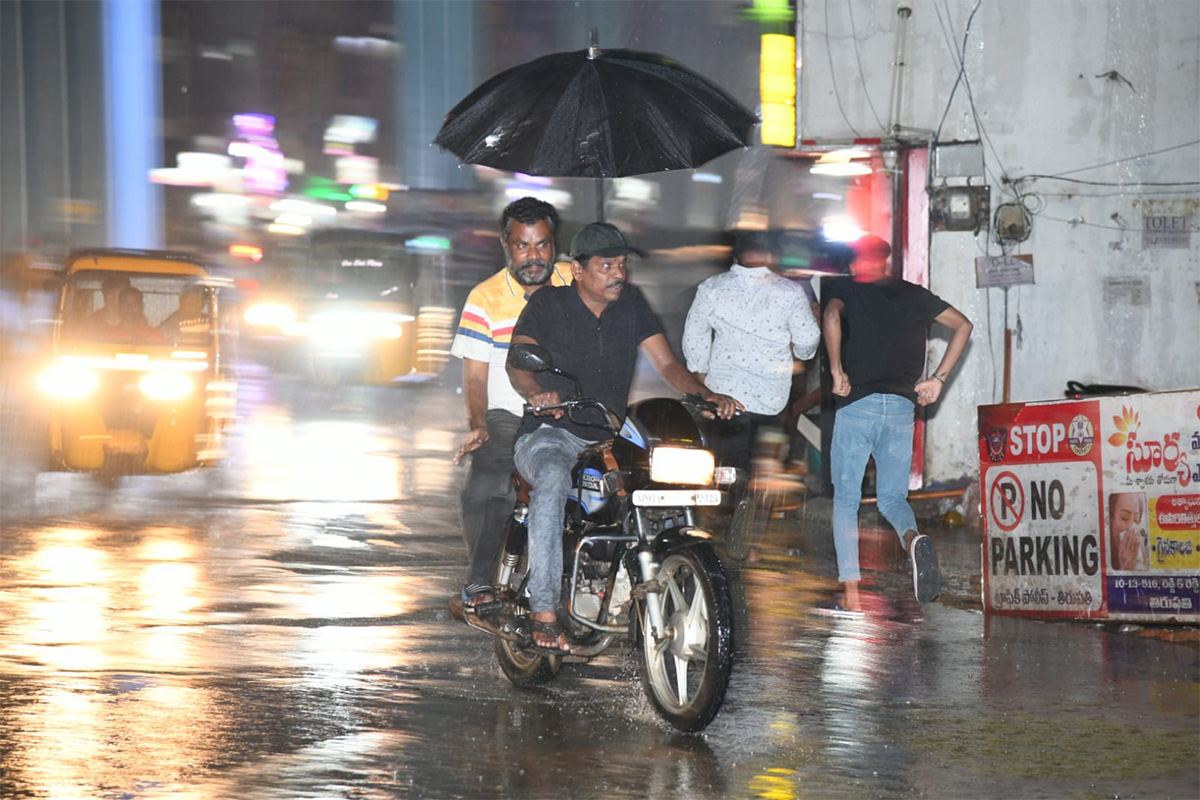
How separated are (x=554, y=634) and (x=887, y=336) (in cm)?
356

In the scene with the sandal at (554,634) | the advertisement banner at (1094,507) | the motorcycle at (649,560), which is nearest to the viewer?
the motorcycle at (649,560)

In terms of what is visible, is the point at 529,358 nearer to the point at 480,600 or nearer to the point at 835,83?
the point at 480,600

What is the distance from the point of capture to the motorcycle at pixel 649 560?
18.4 ft

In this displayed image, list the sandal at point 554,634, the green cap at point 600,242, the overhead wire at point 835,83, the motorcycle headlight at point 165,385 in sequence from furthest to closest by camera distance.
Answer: the motorcycle headlight at point 165,385 < the overhead wire at point 835,83 < the green cap at point 600,242 < the sandal at point 554,634

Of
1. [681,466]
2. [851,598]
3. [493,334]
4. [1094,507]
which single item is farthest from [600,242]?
[1094,507]

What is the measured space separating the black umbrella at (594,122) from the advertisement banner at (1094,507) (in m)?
2.48

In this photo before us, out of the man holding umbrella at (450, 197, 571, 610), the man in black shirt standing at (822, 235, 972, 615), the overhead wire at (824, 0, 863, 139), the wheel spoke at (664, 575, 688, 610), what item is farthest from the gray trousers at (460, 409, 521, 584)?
the overhead wire at (824, 0, 863, 139)

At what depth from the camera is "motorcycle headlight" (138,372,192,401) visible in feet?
49.2

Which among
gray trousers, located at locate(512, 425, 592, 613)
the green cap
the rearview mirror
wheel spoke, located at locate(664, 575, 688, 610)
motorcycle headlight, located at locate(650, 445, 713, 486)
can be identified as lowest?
wheel spoke, located at locate(664, 575, 688, 610)

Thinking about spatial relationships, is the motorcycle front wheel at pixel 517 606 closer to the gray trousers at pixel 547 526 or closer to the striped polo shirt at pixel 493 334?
the gray trousers at pixel 547 526

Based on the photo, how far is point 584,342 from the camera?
643 centimetres

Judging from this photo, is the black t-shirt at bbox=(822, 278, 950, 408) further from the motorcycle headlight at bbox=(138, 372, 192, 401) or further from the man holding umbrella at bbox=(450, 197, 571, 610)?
the motorcycle headlight at bbox=(138, 372, 192, 401)

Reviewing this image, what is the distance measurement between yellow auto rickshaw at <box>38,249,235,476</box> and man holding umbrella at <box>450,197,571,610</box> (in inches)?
337

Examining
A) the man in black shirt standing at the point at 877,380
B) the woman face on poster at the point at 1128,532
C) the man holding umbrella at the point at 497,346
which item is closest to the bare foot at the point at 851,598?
the man in black shirt standing at the point at 877,380
